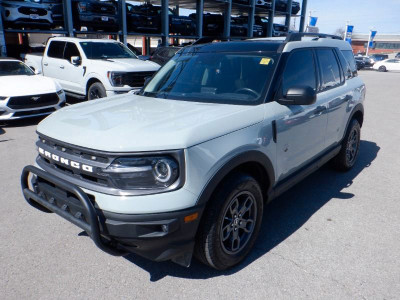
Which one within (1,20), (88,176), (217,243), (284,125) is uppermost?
(1,20)

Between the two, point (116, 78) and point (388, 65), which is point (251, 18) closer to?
point (116, 78)

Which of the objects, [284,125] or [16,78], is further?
[16,78]

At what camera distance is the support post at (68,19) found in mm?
13234

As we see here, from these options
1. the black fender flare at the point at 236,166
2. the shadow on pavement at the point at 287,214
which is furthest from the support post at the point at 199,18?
the black fender flare at the point at 236,166

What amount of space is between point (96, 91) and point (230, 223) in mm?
7002

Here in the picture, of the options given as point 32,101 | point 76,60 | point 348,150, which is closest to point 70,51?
point 76,60

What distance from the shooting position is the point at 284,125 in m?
3.04

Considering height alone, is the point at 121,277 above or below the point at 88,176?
below

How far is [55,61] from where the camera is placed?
32.2 ft

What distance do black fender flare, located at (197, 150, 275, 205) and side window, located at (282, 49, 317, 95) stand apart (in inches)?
28.9

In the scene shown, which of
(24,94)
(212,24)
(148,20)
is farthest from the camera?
(212,24)

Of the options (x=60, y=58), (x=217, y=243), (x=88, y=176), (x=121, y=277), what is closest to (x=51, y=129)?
(x=88, y=176)

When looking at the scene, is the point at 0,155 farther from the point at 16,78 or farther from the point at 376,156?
the point at 376,156

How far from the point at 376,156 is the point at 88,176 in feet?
17.4
